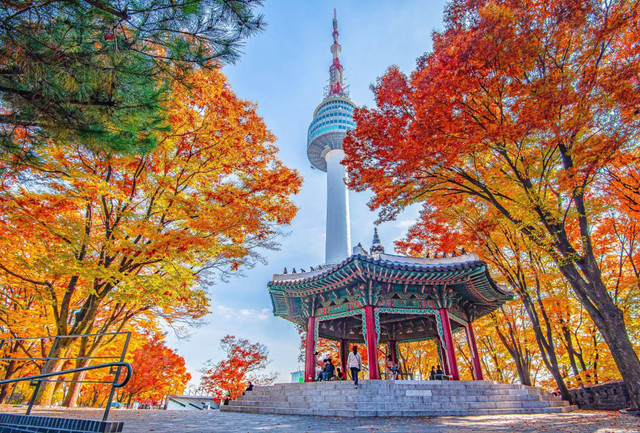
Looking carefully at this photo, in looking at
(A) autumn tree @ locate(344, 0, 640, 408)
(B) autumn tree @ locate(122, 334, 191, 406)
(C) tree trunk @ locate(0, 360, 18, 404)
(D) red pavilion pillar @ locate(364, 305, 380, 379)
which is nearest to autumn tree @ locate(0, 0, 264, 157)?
(A) autumn tree @ locate(344, 0, 640, 408)

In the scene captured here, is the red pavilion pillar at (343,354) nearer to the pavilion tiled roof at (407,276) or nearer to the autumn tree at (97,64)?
the pavilion tiled roof at (407,276)

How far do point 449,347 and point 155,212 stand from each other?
438 inches

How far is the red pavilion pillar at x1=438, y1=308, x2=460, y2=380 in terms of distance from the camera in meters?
11.1

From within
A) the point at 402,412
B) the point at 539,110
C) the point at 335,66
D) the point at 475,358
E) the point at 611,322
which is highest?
the point at 335,66

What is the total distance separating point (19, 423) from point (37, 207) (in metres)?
5.56

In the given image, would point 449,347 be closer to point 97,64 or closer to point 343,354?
point 343,354

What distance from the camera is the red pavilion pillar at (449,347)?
36.5 ft

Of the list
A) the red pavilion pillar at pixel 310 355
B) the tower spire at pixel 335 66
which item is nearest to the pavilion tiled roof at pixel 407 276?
the red pavilion pillar at pixel 310 355

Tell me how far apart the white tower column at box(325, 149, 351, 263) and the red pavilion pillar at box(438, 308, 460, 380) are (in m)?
24.5

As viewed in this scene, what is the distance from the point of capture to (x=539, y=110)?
7.02m

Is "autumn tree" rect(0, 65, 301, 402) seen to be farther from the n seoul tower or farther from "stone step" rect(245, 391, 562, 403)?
the n seoul tower

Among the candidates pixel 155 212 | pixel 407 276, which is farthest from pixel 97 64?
pixel 407 276

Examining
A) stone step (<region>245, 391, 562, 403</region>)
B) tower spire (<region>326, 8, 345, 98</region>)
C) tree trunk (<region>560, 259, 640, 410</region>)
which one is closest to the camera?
tree trunk (<region>560, 259, 640, 410</region>)

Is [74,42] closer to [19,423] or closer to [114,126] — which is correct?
[114,126]
